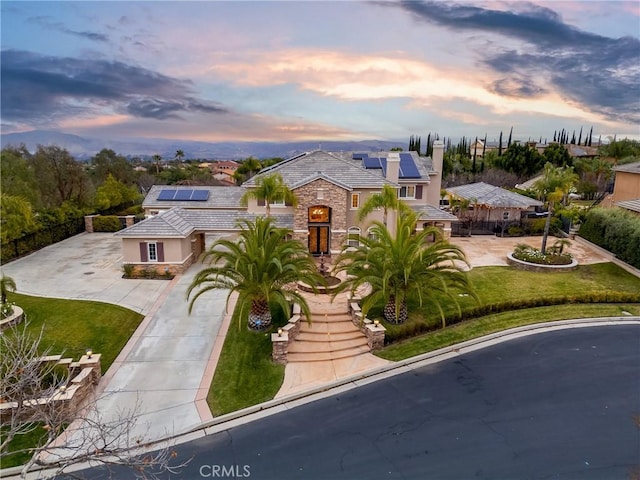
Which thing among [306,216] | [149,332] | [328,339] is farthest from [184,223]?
[328,339]

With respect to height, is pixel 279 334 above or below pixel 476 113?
below

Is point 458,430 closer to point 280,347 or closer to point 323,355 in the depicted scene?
point 323,355

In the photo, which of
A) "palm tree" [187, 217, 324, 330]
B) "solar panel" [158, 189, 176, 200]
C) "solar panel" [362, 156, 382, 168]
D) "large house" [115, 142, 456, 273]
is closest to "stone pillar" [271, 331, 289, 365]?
"palm tree" [187, 217, 324, 330]

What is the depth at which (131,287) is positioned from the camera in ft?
77.9

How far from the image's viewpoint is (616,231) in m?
28.2

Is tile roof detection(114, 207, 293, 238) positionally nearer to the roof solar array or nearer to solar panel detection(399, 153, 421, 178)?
the roof solar array

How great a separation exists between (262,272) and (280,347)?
3.27 metres

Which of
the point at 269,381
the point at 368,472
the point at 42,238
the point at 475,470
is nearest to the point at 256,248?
the point at 269,381

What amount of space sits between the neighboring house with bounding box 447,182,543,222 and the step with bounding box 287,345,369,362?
23.9m

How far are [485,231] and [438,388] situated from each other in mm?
25514

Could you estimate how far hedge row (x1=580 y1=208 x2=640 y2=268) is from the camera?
26.3 m

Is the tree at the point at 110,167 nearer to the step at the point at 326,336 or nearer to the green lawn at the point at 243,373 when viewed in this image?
the green lawn at the point at 243,373

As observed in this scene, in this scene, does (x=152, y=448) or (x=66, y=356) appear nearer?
(x=152, y=448)

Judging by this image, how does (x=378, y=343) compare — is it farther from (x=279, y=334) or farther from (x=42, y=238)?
(x=42, y=238)
